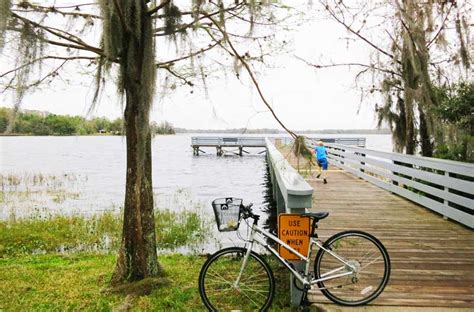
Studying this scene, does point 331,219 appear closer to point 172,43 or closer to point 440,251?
point 440,251

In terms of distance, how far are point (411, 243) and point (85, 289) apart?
3.65 meters

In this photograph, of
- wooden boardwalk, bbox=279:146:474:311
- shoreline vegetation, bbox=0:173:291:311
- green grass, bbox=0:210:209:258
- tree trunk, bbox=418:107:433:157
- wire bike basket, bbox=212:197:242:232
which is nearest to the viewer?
wire bike basket, bbox=212:197:242:232

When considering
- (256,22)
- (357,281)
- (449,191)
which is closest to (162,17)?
(256,22)

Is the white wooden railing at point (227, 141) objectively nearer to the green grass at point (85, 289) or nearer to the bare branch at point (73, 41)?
the green grass at point (85, 289)

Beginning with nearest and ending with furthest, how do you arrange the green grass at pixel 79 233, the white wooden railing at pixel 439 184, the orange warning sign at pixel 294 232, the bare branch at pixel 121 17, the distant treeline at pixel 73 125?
the orange warning sign at pixel 294 232 → the bare branch at pixel 121 17 → the distant treeline at pixel 73 125 → the white wooden railing at pixel 439 184 → the green grass at pixel 79 233

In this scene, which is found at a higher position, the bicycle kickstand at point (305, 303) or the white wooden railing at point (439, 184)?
the white wooden railing at point (439, 184)

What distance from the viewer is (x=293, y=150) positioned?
12.4 ft

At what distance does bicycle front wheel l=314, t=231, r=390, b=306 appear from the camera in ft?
11.2

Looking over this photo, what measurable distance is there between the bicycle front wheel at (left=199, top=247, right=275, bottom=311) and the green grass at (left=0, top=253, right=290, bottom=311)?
0.31 meters

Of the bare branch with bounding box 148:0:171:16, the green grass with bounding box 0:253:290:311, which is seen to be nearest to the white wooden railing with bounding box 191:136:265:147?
the green grass with bounding box 0:253:290:311

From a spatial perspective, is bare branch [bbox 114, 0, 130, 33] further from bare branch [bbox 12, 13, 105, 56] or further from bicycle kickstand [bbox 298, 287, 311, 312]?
bicycle kickstand [bbox 298, 287, 311, 312]

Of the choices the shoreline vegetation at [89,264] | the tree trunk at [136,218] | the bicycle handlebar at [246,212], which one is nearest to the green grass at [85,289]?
the shoreline vegetation at [89,264]

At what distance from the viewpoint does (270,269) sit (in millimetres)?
3314

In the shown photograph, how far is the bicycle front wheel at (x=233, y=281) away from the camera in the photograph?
3301mm
